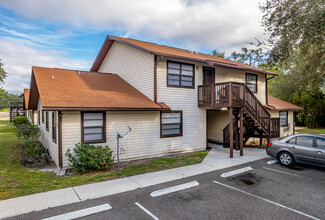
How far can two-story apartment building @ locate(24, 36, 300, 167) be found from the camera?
858 cm

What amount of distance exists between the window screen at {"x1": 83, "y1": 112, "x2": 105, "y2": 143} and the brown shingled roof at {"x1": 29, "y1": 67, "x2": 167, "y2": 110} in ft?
1.96

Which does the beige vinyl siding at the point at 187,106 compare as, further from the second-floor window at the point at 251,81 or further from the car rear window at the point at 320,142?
the car rear window at the point at 320,142

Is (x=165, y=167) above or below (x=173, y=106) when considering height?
below

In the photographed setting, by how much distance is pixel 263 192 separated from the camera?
5.93 meters

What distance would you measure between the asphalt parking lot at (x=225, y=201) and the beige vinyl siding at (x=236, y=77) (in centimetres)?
745

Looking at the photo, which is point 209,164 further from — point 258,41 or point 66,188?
point 258,41

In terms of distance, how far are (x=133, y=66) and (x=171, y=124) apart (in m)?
4.30

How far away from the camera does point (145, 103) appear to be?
1005 cm

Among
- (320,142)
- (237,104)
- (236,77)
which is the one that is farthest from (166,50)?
(320,142)

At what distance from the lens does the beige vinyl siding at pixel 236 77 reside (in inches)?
516

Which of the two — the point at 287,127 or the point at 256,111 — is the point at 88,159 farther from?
the point at 287,127

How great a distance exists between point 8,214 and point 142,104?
641 cm

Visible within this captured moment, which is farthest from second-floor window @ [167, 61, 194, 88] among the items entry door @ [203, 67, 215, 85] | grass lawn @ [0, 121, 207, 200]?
grass lawn @ [0, 121, 207, 200]

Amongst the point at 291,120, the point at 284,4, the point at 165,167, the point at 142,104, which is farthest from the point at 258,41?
the point at 291,120
